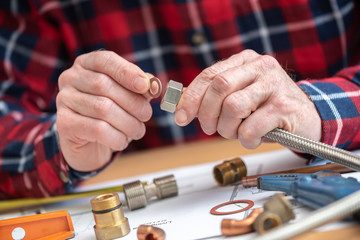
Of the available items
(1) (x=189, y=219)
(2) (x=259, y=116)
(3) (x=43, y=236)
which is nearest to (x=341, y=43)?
(2) (x=259, y=116)

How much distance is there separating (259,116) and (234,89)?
0.15 ft

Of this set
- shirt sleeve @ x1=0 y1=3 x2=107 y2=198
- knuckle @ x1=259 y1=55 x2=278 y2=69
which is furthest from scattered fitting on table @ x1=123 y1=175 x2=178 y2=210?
shirt sleeve @ x1=0 y1=3 x2=107 y2=198

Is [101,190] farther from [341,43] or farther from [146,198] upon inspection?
[341,43]

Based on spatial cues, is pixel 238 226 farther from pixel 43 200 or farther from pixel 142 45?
pixel 142 45

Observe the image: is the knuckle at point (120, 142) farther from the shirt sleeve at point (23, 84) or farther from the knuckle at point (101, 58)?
Result: the shirt sleeve at point (23, 84)

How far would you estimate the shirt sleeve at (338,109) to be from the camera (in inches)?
22.9

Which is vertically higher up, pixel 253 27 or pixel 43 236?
pixel 253 27

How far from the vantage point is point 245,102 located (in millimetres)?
507

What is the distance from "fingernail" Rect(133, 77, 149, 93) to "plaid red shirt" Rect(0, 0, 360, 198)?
26 centimetres

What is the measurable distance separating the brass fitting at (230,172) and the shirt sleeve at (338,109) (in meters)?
0.12

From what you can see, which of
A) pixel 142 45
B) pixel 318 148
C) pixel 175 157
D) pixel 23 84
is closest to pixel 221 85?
pixel 318 148

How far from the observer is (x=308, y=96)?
0.58m

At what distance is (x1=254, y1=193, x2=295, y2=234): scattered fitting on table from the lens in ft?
1.29

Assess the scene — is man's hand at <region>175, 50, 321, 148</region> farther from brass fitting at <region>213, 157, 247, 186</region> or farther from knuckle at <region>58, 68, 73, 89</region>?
knuckle at <region>58, 68, 73, 89</region>
